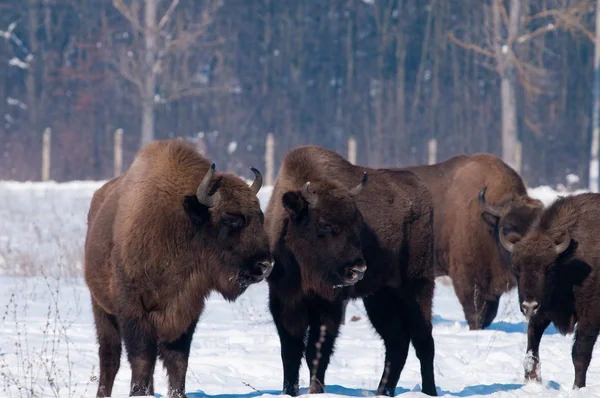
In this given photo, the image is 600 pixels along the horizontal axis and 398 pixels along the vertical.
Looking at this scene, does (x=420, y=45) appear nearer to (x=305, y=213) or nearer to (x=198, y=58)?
(x=198, y=58)

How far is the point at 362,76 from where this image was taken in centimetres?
4250

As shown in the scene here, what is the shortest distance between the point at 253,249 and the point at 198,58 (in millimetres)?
34753

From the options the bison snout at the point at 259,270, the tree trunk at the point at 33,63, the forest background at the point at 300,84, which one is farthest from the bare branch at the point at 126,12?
the bison snout at the point at 259,270

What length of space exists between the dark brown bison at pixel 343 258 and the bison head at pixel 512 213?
116 inches

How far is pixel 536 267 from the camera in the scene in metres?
8.45

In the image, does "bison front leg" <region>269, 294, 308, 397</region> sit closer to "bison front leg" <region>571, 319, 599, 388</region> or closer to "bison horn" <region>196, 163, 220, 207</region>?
"bison horn" <region>196, 163, 220, 207</region>

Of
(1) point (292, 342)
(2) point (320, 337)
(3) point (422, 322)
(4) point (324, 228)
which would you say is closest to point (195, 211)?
(4) point (324, 228)

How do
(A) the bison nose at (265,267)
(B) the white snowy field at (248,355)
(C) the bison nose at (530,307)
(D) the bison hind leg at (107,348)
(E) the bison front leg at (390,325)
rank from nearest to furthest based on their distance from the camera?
(A) the bison nose at (265,267), (D) the bison hind leg at (107,348), (B) the white snowy field at (248,355), (C) the bison nose at (530,307), (E) the bison front leg at (390,325)

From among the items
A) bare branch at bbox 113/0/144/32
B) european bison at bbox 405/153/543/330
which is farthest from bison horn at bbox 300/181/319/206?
bare branch at bbox 113/0/144/32

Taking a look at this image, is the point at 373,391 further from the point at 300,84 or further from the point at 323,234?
the point at 300,84

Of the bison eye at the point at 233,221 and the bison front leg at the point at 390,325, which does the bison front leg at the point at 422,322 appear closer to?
the bison front leg at the point at 390,325

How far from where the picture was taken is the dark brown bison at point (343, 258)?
766 centimetres

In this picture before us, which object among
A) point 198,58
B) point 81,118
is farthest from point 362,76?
point 81,118

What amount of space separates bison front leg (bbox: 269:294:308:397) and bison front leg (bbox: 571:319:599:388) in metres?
2.31
